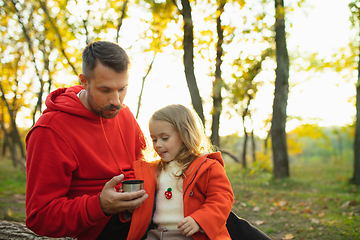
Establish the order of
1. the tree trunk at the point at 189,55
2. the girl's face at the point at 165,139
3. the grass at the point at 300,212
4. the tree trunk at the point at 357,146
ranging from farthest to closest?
the tree trunk at the point at 357,146
the tree trunk at the point at 189,55
the grass at the point at 300,212
the girl's face at the point at 165,139

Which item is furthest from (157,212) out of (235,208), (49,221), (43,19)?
(43,19)

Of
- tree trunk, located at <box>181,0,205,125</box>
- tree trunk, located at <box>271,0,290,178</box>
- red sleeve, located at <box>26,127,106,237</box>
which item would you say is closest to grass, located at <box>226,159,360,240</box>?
tree trunk, located at <box>271,0,290,178</box>

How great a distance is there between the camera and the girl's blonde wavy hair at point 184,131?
2256 millimetres

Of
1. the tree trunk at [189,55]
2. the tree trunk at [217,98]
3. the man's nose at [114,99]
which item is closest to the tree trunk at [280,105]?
the tree trunk at [217,98]

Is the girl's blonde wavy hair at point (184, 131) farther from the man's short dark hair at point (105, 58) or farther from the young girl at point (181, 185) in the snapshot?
the man's short dark hair at point (105, 58)

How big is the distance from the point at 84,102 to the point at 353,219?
483 centimetres

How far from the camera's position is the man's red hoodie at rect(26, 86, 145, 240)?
67.7 inches

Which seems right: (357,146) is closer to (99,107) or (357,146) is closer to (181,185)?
(181,185)

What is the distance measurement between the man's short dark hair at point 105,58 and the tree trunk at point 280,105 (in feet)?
26.2

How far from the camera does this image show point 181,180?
7.15 feet

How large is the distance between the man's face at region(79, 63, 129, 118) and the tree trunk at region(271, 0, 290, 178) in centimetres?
800

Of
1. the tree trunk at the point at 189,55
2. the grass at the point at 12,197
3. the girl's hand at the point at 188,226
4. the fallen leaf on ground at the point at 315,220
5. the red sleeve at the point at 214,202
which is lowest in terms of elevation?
the grass at the point at 12,197

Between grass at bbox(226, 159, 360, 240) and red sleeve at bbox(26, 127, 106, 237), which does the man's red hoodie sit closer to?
red sleeve at bbox(26, 127, 106, 237)

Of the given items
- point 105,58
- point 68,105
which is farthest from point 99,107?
point 105,58
